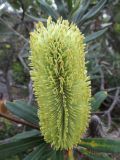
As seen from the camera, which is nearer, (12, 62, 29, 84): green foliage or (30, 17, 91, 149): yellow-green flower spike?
(30, 17, 91, 149): yellow-green flower spike

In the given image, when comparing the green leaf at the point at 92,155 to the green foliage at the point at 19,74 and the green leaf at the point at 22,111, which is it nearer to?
the green leaf at the point at 22,111

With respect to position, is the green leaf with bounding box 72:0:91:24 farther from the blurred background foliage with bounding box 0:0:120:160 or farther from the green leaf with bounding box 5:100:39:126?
the green leaf with bounding box 5:100:39:126

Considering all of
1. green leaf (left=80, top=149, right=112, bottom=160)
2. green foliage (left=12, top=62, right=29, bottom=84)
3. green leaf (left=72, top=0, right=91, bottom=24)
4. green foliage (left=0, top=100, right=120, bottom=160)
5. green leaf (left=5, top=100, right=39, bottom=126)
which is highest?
green leaf (left=72, top=0, right=91, bottom=24)

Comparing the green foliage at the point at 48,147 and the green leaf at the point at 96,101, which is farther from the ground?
the green leaf at the point at 96,101

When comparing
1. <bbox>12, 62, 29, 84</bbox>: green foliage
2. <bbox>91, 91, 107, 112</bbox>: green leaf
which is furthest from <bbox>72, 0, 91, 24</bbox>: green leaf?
<bbox>12, 62, 29, 84</bbox>: green foliage

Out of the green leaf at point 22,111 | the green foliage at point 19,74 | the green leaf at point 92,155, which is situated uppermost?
the green foliage at point 19,74

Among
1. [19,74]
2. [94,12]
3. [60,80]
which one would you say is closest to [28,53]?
[94,12]

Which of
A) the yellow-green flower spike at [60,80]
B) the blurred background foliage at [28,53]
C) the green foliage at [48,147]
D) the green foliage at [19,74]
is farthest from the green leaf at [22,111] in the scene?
the green foliage at [19,74]
